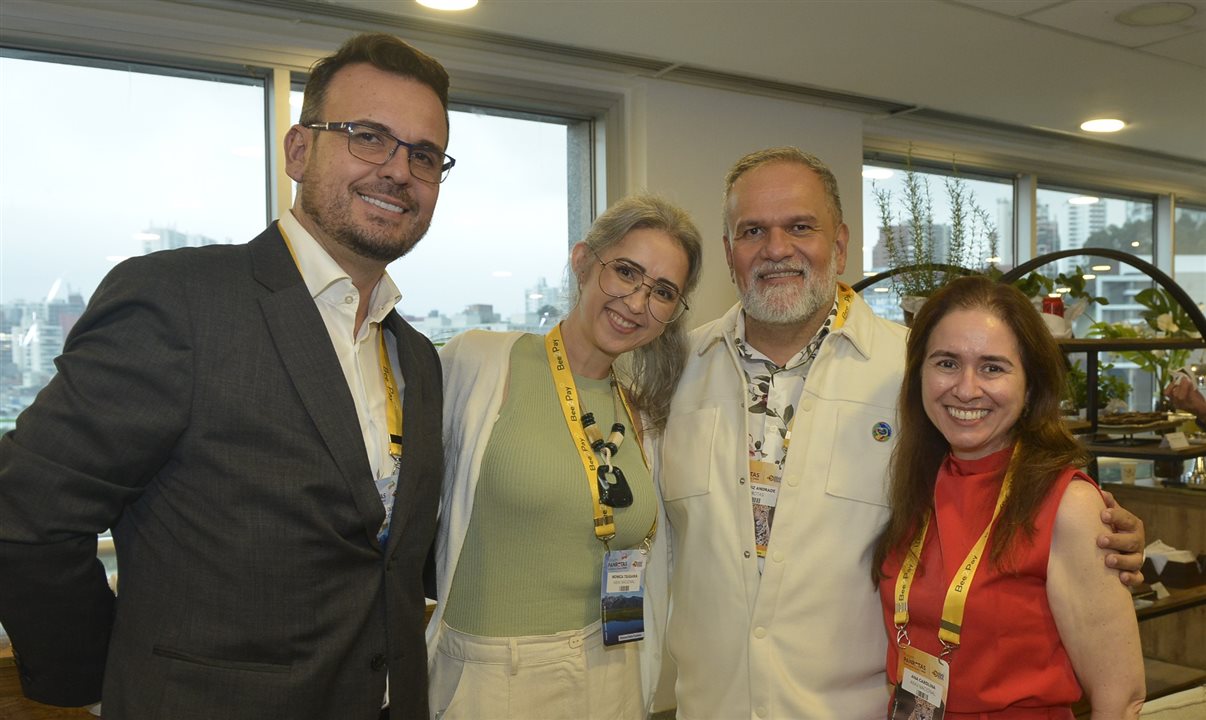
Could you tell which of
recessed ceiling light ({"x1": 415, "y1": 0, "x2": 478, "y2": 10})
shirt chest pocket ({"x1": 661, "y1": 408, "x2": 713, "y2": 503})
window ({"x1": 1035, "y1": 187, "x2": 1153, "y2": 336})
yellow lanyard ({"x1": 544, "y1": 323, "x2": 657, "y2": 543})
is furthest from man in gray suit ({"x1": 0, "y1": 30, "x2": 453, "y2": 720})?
window ({"x1": 1035, "y1": 187, "x2": 1153, "y2": 336})

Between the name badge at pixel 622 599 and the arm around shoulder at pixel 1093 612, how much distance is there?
83 cm

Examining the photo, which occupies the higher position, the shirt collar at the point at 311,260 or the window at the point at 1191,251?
the window at the point at 1191,251

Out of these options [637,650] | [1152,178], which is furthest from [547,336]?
[1152,178]

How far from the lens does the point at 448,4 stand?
3.16m

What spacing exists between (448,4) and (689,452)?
1.92m

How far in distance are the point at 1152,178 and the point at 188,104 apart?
21.8ft

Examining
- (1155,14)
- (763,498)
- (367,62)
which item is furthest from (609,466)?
(1155,14)

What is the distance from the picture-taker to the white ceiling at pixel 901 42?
3244mm

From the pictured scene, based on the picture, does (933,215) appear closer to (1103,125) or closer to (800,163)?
(1103,125)

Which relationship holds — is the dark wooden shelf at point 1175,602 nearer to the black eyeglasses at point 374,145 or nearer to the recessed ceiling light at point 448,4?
the black eyeglasses at point 374,145

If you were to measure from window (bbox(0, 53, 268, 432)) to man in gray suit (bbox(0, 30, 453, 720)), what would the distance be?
2.32m

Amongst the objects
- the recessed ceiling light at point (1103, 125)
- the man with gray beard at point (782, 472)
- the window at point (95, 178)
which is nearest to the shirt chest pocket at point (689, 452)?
the man with gray beard at point (782, 472)

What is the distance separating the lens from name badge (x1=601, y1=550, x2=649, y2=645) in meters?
1.97

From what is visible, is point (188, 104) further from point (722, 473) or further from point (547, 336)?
point (722, 473)
